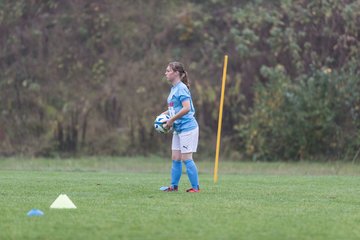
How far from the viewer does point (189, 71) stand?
30.2 metres

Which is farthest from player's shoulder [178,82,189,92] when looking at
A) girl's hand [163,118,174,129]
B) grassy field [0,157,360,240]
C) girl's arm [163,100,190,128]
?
grassy field [0,157,360,240]

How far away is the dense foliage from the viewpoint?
26.8 meters

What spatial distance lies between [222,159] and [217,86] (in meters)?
3.09

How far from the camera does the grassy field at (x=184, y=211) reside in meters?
8.25

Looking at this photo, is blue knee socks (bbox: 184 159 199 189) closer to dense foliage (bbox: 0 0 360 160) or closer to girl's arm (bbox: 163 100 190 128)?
girl's arm (bbox: 163 100 190 128)

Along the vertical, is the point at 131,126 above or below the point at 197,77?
below

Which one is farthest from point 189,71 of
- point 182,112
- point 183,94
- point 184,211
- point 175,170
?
point 184,211

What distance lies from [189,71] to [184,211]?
808 inches

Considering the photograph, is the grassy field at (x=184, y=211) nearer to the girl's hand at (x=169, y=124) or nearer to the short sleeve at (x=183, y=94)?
the girl's hand at (x=169, y=124)

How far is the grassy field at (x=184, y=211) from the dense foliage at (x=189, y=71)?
10.9 m

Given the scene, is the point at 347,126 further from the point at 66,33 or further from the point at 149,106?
the point at 66,33

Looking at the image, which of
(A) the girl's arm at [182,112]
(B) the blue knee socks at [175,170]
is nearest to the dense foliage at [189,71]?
(B) the blue knee socks at [175,170]

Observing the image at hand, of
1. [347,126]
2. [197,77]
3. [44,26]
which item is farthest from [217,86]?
[44,26]

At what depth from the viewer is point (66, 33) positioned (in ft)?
103
